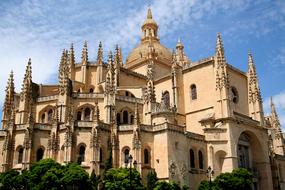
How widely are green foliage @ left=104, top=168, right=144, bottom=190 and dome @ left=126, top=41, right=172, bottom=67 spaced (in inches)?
1218

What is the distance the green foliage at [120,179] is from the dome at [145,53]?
30.9 m

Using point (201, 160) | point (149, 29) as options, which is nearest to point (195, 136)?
point (201, 160)

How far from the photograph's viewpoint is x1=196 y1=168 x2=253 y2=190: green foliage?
38.4m

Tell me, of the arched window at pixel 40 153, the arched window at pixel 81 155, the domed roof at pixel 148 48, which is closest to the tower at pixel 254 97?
the domed roof at pixel 148 48

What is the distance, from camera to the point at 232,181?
3875 centimetres

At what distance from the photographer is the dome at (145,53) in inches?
2527

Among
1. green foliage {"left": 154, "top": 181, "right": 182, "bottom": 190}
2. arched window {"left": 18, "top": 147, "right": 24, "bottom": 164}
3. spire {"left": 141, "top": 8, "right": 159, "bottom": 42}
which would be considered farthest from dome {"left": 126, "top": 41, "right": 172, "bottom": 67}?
green foliage {"left": 154, "top": 181, "right": 182, "bottom": 190}

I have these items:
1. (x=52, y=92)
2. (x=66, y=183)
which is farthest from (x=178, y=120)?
(x=66, y=183)

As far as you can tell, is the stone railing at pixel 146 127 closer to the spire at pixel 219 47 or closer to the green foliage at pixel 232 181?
the green foliage at pixel 232 181

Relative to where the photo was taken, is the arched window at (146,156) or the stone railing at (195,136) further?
the stone railing at (195,136)

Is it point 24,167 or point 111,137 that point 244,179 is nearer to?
point 111,137

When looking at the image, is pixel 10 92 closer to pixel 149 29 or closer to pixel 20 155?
pixel 20 155

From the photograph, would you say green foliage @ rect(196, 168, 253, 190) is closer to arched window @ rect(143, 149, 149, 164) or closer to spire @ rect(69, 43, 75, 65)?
arched window @ rect(143, 149, 149, 164)

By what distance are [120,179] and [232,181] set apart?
12571 millimetres
